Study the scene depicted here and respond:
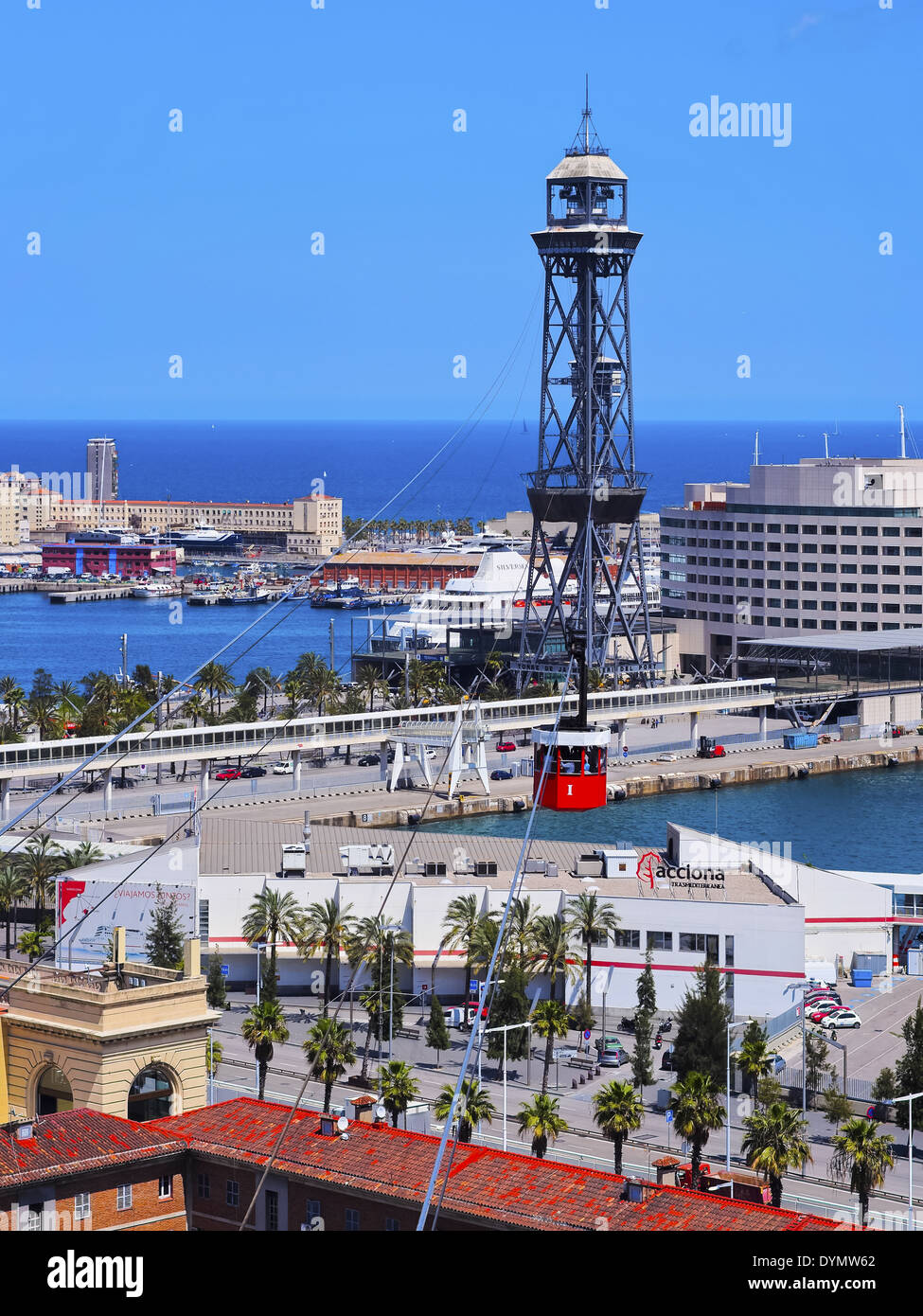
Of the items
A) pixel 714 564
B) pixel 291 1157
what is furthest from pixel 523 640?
pixel 291 1157

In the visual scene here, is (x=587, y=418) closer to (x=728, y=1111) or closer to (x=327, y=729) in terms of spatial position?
(x=327, y=729)

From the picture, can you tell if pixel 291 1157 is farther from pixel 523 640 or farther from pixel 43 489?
pixel 43 489

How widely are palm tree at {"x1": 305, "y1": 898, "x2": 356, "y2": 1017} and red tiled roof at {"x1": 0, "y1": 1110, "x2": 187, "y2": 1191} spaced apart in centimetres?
930

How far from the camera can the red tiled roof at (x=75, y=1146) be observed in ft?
38.9

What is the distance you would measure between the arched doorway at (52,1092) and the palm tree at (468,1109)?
2.76 metres

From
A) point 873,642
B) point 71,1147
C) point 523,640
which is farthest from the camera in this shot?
point 523,640

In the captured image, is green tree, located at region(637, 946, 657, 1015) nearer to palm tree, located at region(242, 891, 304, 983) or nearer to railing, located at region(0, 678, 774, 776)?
palm tree, located at region(242, 891, 304, 983)

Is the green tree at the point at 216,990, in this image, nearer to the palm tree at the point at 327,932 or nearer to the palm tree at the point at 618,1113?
the palm tree at the point at 327,932

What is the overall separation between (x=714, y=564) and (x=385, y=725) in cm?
1898

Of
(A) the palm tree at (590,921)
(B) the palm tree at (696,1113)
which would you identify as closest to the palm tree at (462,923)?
(A) the palm tree at (590,921)

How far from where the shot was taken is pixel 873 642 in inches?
2069

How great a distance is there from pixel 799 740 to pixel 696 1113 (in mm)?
31510

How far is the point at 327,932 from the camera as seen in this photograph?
74.6 feet

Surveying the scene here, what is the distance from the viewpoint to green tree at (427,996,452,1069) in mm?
20125
